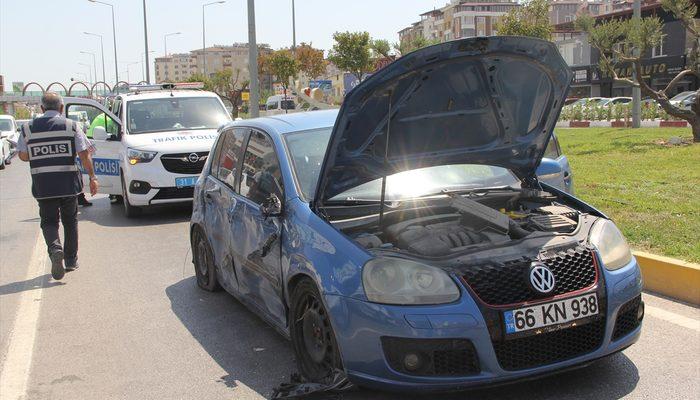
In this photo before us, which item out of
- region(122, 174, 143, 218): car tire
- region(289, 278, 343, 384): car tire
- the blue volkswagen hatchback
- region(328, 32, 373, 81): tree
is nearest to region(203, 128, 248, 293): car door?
the blue volkswagen hatchback

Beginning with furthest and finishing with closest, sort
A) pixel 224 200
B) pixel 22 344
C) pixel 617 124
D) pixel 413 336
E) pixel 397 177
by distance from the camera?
pixel 617 124
pixel 224 200
pixel 22 344
pixel 397 177
pixel 413 336

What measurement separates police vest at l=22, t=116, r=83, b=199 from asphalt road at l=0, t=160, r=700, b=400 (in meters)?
0.92

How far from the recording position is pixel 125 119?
11508mm

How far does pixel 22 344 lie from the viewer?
17.2 ft

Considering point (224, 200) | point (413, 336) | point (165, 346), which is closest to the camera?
point (413, 336)

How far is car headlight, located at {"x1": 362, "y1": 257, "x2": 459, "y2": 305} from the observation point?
3.49 m

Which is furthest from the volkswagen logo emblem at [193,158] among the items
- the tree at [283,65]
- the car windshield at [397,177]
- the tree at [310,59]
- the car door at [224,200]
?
the tree at [310,59]

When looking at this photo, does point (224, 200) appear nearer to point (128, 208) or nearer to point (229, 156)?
point (229, 156)

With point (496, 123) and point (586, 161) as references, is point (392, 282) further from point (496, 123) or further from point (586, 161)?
point (586, 161)

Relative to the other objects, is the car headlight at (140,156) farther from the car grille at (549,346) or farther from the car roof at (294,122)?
the car grille at (549,346)

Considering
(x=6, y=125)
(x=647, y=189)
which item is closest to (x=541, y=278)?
(x=647, y=189)

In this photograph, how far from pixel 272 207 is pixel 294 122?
1.06m

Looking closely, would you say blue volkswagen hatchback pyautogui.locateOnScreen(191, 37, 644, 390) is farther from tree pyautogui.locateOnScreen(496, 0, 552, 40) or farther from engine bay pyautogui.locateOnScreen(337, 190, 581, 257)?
tree pyautogui.locateOnScreen(496, 0, 552, 40)

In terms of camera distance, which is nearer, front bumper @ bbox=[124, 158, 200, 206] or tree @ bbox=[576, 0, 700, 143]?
front bumper @ bbox=[124, 158, 200, 206]
